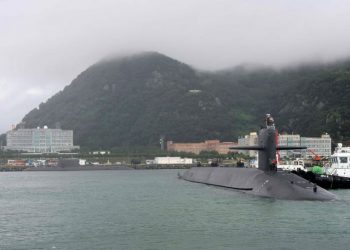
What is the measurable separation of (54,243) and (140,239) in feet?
15.5

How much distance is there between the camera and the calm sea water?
3538cm

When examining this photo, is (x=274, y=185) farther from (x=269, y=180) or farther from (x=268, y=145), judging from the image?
(x=268, y=145)

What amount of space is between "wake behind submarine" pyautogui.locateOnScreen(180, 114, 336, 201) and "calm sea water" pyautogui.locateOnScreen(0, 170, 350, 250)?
146 centimetres

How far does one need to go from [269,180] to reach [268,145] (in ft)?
12.1

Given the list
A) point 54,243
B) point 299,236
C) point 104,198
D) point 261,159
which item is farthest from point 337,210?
point 104,198

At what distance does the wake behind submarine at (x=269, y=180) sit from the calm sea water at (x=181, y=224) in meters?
1.46

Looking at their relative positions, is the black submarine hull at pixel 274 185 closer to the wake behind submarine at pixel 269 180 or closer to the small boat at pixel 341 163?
the wake behind submarine at pixel 269 180

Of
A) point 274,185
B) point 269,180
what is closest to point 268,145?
point 269,180

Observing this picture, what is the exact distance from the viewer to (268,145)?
2331 inches

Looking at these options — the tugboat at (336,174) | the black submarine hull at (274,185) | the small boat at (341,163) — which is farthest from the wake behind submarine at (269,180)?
the small boat at (341,163)

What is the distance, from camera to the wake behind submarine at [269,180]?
52.6 m

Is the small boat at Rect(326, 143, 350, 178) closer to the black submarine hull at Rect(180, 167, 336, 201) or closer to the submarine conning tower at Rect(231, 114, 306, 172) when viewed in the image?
the black submarine hull at Rect(180, 167, 336, 201)

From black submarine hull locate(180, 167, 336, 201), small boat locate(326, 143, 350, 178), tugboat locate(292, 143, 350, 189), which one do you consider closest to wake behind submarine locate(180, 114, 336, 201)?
black submarine hull locate(180, 167, 336, 201)

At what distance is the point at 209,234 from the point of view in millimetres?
37906
